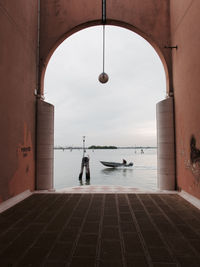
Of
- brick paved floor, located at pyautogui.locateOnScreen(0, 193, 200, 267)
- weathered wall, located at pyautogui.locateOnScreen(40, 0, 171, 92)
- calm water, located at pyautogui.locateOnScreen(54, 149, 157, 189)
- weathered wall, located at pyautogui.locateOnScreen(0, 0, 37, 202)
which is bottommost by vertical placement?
calm water, located at pyautogui.locateOnScreen(54, 149, 157, 189)

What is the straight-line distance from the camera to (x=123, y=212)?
9.82 ft

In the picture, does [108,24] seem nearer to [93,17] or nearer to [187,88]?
[93,17]

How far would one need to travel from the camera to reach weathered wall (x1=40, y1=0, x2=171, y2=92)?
16.2 ft

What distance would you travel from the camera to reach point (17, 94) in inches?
146

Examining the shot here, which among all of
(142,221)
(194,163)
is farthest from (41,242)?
(194,163)

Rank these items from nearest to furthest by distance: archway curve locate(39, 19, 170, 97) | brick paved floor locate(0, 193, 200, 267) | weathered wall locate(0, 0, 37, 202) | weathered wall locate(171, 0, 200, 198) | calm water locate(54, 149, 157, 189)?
brick paved floor locate(0, 193, 200, 267)
weathered wall locate(0, 0, 37, 202)
weathered wall locate(171, 0, 200, 198)
archway curve locate(39, 19, 170, 97)
calm water locate(54, 149, 157, 189)

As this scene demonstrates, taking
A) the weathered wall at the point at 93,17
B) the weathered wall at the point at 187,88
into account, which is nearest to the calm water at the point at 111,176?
the weathered wall at the point at 187,88

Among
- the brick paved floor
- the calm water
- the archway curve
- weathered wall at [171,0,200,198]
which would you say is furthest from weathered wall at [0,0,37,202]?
the calm water

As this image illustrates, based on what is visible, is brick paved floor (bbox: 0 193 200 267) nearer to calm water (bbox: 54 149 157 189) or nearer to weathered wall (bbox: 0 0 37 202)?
weathered wall (bbox: 0 0 37 202)

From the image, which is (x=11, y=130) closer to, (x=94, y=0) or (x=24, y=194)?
(x=24, y=194)

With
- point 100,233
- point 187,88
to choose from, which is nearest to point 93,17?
point 187,88

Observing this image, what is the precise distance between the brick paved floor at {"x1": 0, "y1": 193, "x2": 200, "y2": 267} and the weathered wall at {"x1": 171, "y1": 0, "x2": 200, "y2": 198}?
0.71 m

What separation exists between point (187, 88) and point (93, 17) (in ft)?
10.3

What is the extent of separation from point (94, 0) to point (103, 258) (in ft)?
18.6
